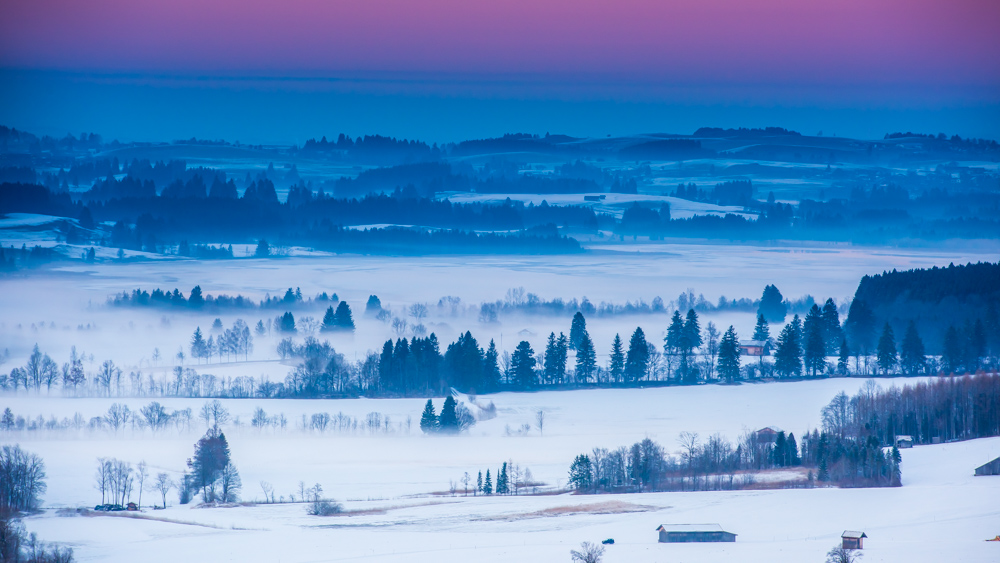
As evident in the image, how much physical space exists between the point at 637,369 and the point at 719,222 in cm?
9897

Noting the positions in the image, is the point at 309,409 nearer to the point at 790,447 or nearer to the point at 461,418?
the point at 461,418

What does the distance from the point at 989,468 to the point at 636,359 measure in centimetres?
2099

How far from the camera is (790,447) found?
1565 inches

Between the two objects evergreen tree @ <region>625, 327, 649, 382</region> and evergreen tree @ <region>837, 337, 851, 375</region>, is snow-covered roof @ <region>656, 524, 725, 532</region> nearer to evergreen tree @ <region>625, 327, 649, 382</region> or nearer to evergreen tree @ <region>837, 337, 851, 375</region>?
evergreen tree @ <region>625, 327, 649, 382</region>

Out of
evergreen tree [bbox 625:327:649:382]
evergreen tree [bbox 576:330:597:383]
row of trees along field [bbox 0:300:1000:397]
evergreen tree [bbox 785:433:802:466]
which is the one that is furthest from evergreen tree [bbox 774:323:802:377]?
evergreen tree [bbox 785:433:802:466]

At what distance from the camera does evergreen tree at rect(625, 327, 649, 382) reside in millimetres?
55500

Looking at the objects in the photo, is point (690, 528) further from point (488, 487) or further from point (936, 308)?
point (936, 308)

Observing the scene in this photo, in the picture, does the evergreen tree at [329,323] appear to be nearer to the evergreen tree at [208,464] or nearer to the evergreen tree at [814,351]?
the evergreen tree at [814,351]

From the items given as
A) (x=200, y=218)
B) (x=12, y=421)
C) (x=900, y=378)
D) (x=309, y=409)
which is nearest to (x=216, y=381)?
(x=309, y=409)

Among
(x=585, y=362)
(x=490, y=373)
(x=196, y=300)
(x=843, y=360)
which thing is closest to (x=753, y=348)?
(x=843, y=360)

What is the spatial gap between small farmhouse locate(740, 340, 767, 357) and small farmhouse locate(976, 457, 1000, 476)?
22556mm

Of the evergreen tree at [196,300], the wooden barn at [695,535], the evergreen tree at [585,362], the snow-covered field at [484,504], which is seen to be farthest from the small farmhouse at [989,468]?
the evergreen tree at [196,300]

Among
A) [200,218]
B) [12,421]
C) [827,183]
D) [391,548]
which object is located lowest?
[391,548]

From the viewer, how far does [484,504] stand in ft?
114
